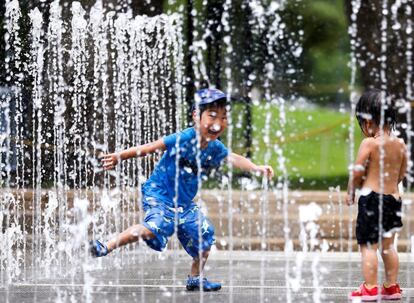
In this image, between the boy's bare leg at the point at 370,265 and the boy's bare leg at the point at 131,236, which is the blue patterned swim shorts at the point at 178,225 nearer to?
the boy's bare leg at the point at 131,236

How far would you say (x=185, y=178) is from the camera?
601 centimetres

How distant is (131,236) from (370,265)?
1.34 m

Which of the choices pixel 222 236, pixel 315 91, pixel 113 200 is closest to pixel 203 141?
pixel 113 200

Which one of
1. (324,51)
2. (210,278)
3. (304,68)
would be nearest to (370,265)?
(210,278)

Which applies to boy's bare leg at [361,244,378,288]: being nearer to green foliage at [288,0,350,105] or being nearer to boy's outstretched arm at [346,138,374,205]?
boy's outstretched arm at [346,138,374,205]

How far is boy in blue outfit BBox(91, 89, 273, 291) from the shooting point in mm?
5883

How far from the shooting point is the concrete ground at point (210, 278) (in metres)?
5.84

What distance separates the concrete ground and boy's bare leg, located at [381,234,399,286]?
0.14 meters

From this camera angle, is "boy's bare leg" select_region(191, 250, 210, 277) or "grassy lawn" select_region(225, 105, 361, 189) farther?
"grassy lawn" select_region(225, 105, 361, 189)

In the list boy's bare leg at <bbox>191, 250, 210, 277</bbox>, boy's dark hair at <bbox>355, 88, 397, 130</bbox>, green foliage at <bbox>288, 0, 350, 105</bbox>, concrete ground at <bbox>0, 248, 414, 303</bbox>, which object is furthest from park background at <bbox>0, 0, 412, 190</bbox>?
boy's dark hair at <bbox>355, 88, 397, 130</bbox>

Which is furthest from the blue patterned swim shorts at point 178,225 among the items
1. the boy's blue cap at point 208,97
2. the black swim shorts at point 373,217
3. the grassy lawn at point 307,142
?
the grassy lawn at point 307,142

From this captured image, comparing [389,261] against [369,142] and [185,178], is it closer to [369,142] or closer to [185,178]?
[369,142]

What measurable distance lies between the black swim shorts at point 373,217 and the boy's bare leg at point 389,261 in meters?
0.09

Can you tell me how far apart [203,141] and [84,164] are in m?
4.07
